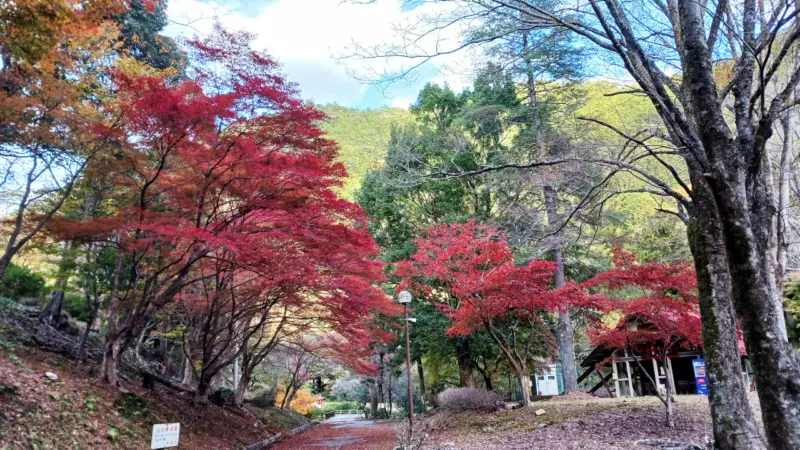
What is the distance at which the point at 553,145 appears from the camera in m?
14.7

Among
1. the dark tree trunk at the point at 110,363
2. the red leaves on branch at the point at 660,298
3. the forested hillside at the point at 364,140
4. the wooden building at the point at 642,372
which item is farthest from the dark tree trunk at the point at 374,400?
the dark tree trunk at the point at 110,363

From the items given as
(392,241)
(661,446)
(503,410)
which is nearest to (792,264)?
(503,410)

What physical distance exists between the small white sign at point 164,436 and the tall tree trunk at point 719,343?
671 centimetres

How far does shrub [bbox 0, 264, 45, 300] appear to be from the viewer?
34.7 ft

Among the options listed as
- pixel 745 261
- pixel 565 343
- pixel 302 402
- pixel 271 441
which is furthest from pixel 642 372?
pixel 302 402

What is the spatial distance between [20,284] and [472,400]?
1202cm

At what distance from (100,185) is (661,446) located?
11684 mm

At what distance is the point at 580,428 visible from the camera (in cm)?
835

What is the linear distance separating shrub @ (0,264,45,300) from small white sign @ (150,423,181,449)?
7.41m

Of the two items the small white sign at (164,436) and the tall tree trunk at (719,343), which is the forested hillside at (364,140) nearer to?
the small white sign at (164,436)

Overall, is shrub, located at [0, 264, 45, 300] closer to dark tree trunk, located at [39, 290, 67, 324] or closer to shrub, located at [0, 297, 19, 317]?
dark tree trunk, located at [39, 290, 67, 324]

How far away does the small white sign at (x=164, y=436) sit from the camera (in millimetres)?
5961

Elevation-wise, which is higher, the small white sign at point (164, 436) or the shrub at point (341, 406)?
the small white sign at point (164, 436)

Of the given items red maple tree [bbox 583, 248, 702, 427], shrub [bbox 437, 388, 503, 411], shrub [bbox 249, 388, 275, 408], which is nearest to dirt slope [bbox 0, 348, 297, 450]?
shrub [bbox 437, 388, 503, 411]
